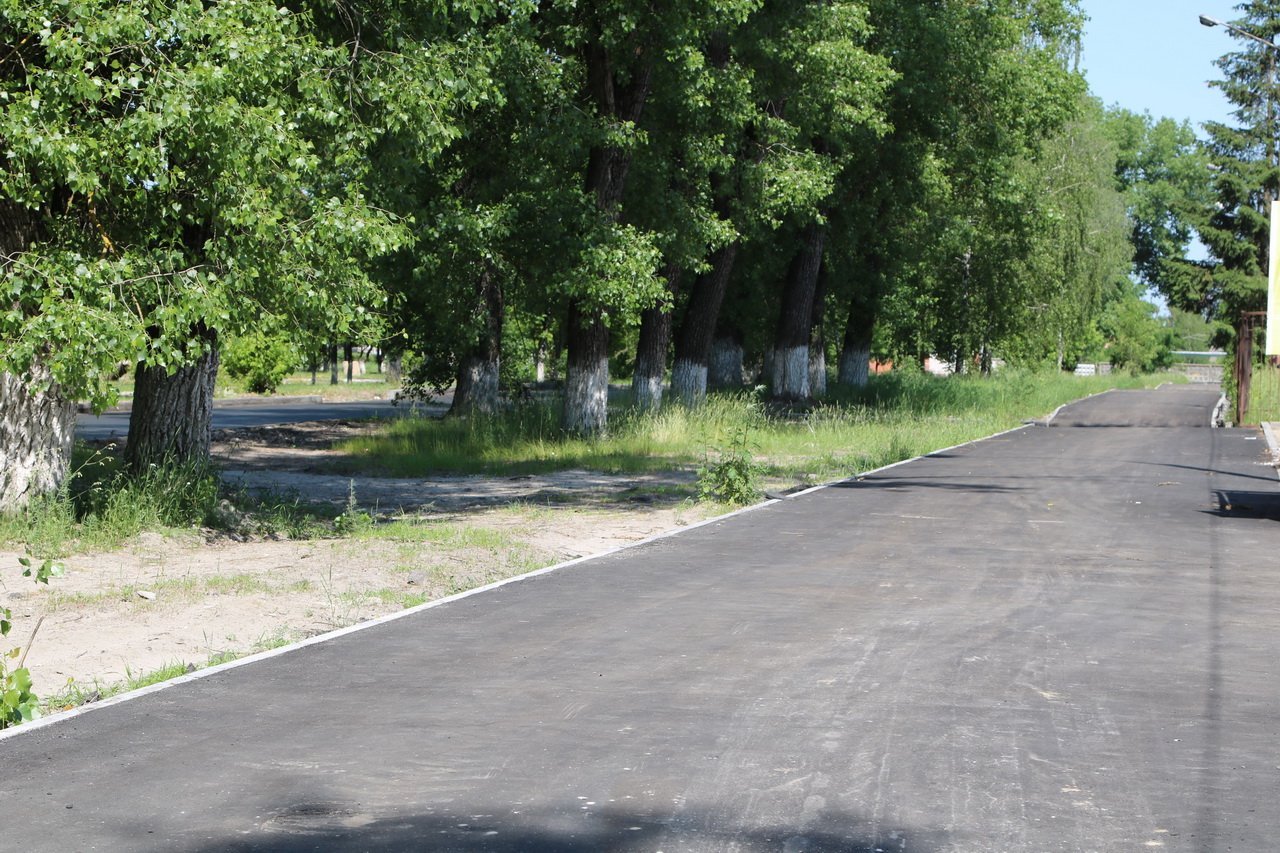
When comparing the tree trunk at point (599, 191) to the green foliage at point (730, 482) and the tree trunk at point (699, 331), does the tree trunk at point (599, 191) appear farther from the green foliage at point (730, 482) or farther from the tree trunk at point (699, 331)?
the tree trunk at point (699, 331)

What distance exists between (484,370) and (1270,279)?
1598 cm

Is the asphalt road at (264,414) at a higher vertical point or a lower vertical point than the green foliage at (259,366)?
lower

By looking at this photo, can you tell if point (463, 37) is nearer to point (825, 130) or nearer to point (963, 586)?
point (963, 586)

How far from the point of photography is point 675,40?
78.3 feet

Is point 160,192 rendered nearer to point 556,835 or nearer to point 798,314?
point 556,835

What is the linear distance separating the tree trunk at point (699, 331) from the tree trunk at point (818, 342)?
8595 mm

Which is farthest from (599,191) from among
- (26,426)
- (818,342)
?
(818,342)

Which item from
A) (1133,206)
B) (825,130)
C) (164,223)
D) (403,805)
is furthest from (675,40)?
(1133,206)

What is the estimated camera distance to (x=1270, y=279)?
2061cm

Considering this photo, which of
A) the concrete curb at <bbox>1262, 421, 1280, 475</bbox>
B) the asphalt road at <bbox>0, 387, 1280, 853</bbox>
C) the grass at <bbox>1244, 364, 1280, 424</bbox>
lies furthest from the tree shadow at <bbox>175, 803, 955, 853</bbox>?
the grass at <bbox>1244, 364, 1280, 424</bbox>

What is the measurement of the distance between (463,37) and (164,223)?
190 inches

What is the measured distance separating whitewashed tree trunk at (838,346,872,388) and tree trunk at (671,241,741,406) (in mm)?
13925

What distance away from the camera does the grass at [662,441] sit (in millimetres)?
23578

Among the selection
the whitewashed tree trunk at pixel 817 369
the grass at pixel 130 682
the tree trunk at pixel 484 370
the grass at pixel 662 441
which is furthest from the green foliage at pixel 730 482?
the whitewashed tree trunk at pixel 817 369
